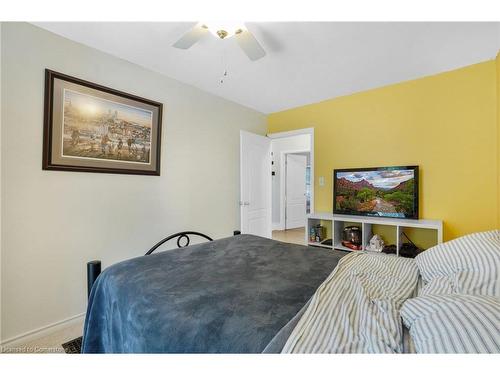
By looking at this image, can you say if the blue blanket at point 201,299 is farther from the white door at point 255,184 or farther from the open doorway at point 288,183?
the open doorway at point 288,183

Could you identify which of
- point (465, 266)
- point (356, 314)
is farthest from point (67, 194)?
point (465, 266)

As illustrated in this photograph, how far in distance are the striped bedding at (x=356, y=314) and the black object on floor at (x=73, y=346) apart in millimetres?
1855

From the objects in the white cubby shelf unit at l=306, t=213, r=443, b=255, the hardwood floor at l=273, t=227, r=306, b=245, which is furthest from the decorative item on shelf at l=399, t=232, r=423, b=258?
the hardwood floor at l=273, t=227, r=306, b=245

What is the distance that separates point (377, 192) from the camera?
2.97 metres

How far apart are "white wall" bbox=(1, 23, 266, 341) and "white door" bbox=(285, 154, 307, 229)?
362 centimetres

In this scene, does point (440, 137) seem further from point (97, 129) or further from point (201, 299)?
point (97, 129)

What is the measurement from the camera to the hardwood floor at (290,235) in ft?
16.6

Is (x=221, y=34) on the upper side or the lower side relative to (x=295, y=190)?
upper

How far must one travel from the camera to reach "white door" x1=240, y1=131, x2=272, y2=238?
3.68 m

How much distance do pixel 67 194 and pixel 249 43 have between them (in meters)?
1.95

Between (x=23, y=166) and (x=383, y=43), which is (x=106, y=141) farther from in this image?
(x=383, y=43)

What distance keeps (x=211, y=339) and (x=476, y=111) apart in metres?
Answer: 3.27

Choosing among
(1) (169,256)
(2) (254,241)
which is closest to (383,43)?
(2) (254,241)

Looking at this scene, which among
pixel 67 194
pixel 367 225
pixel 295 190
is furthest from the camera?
pixel 295 190
